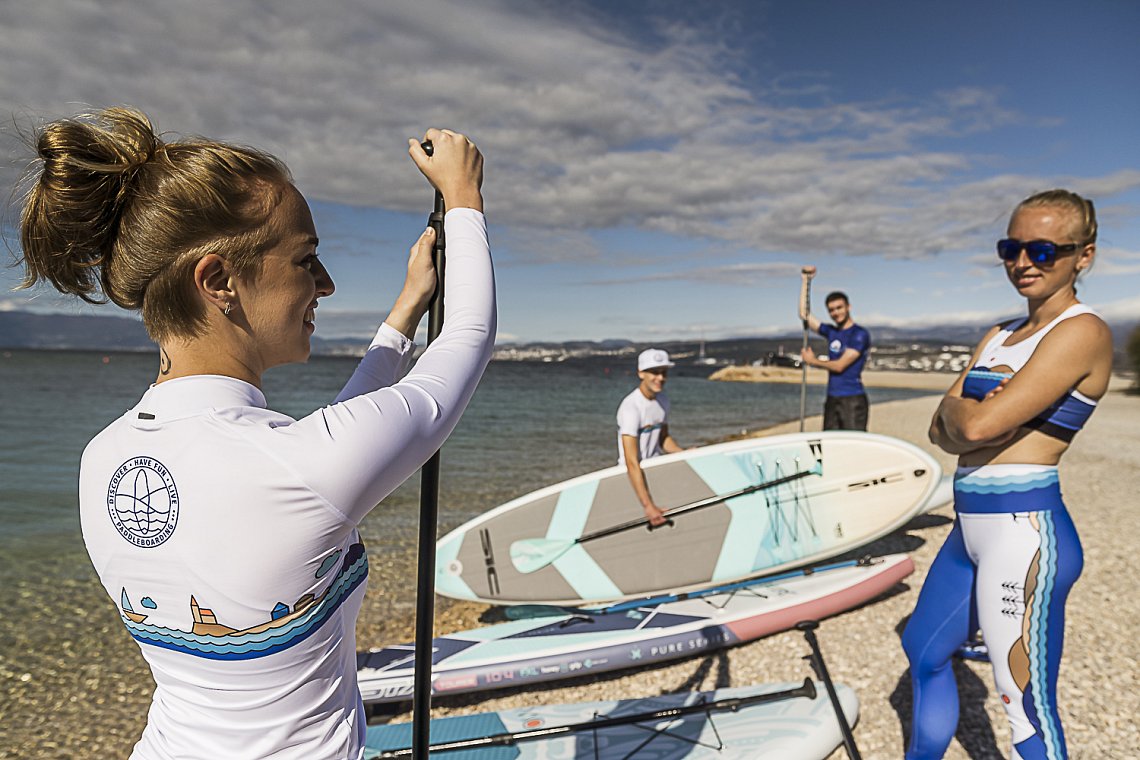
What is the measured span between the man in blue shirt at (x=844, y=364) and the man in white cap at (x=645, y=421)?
2.78 meters

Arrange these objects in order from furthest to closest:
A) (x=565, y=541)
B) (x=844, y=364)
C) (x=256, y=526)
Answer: (x=844, y=364)
(x=565, y=541)
(x=256, y=526)

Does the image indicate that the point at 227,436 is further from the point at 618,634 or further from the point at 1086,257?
the point at 618,634

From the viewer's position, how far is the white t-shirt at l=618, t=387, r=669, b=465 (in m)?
5.53

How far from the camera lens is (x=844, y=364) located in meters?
7.72

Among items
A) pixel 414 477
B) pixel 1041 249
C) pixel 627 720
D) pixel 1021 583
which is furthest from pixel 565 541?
pixel 414 477

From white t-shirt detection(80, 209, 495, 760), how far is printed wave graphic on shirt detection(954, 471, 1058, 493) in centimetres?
211

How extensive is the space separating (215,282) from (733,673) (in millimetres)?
4202

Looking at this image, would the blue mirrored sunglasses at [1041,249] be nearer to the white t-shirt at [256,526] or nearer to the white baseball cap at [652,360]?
the white t-shirt at [256,526]

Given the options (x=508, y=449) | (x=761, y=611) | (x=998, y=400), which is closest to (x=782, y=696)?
(x=761, y=611)

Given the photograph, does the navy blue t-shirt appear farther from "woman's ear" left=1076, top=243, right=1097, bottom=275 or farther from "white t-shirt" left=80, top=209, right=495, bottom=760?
"white t-shirt" left=80, top=209, right=495, bottom=760

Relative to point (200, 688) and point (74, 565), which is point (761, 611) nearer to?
point (200, 688)

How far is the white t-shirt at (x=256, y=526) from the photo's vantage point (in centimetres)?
88

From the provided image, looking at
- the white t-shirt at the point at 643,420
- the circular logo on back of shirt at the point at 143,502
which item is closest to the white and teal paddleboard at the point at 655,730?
the white t-shirt at the point at 643,420

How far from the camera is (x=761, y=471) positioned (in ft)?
19.6
